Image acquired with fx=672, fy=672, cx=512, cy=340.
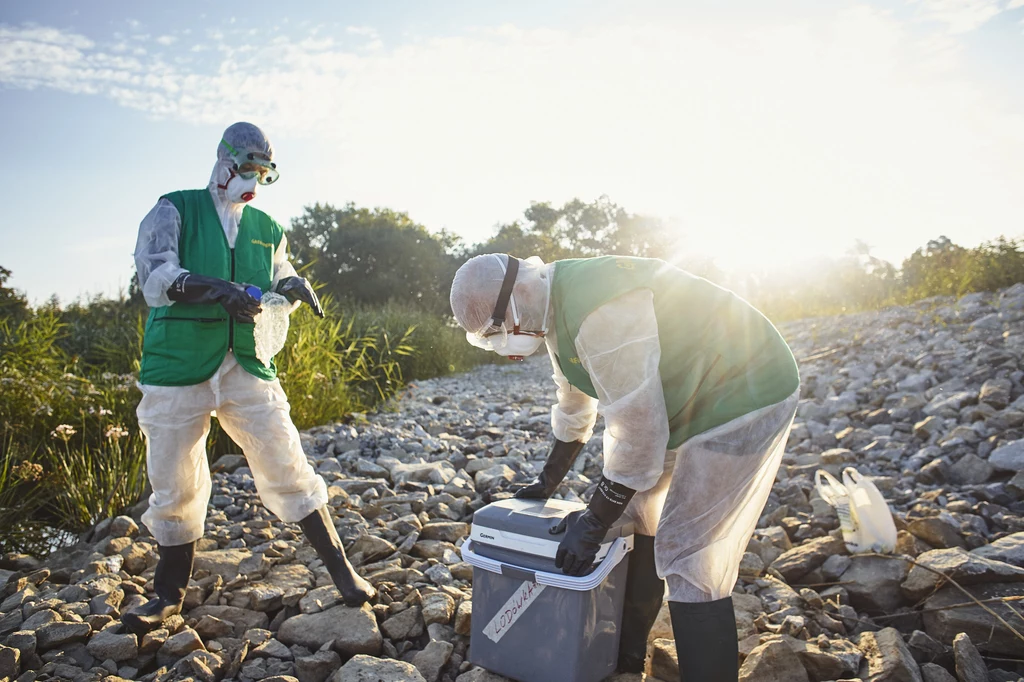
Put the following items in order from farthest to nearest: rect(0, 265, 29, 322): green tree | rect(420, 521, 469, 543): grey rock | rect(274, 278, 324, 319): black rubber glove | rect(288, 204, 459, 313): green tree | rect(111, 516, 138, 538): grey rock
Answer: rect(288, 204, 459, 313): green tree → rect(0, 265, 29, 322): green tree → rect(111, 516, 138, 538): grey rock → rect(420, 521, 469, 543): grey rock → rect(274, 278, 324, 319): black rubber glove

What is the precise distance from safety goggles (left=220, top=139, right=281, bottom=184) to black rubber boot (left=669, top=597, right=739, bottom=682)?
2265mm

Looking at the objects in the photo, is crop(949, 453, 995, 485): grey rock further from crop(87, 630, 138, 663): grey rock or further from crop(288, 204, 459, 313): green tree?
crop(288, 204, 459, 313): green tree

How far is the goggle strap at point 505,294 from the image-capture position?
2090mm

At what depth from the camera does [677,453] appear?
2041mm

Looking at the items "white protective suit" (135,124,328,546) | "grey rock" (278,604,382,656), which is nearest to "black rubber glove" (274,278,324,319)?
"white protective suit" (135,124,328,546)

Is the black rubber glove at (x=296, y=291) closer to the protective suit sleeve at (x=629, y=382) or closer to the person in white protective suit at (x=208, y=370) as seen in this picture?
the person in white protective suit at (x=208, y=370)

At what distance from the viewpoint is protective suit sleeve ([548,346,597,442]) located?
251cm

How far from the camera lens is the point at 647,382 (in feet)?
6.11

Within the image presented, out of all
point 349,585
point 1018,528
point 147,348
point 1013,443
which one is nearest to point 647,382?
point 349,585

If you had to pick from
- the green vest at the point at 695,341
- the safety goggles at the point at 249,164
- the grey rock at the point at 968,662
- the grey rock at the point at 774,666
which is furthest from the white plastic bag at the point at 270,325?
the grey rock at the point at 968,662

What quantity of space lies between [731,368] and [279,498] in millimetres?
1821

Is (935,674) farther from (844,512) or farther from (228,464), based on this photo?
(228,464)

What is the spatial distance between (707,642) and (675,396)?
69cm

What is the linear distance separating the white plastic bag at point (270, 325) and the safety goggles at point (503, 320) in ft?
3.36
